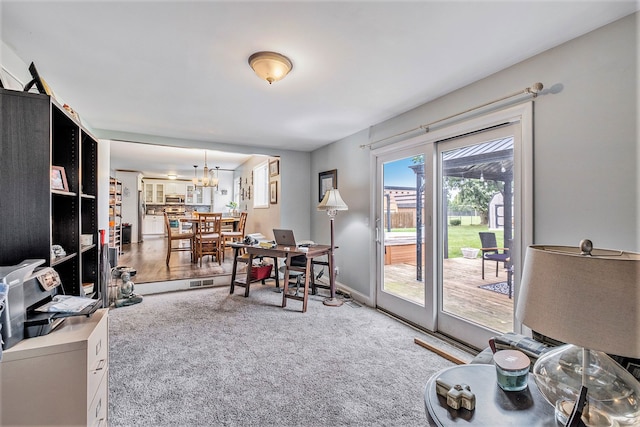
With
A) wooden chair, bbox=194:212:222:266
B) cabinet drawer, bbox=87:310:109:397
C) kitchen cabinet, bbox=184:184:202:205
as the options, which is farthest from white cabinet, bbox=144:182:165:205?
cabinet drawer, bbox=87:310:109:397

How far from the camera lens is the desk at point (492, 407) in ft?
2.96

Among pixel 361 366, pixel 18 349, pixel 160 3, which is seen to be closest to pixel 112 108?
pixel 160 3

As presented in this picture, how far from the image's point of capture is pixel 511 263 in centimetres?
223

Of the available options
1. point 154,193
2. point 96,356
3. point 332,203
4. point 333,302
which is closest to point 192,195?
point 154,193

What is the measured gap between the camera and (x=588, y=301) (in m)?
0.67

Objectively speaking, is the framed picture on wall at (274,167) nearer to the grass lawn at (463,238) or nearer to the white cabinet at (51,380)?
the grass lawn at (463,238)

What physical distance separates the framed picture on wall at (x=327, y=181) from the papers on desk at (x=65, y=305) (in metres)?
3.37

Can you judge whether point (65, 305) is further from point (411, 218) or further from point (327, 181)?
point (327, 181)

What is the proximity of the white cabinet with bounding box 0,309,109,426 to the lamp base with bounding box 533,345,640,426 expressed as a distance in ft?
5.70

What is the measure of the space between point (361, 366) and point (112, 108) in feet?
11.4

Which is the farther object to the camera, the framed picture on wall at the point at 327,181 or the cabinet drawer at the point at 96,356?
the framed picture on wall at the point at 327,181

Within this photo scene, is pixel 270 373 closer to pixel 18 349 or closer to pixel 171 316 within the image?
pixel 18 349

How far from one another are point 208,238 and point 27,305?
4.53 metres

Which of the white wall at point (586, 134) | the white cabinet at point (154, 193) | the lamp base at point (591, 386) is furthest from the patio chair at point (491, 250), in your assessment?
the white cabinet at point (154, 193)
